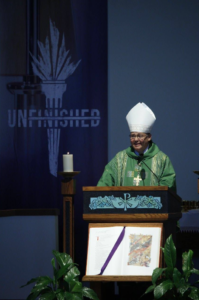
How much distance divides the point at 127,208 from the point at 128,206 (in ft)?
0.05

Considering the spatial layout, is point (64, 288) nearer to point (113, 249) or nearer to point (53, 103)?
point (113, 249)

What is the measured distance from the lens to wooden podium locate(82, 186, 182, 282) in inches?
147

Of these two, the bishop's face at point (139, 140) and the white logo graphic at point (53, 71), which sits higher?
the white logo graphic at point (53, 71)

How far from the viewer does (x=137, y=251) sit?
3686 millimetres

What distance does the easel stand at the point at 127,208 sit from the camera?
3.74 metres

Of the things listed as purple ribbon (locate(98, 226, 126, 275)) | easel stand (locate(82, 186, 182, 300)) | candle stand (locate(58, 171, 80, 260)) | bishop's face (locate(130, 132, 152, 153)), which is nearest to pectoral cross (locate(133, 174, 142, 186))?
bishop's face (locate(130, 132, 152, 153))

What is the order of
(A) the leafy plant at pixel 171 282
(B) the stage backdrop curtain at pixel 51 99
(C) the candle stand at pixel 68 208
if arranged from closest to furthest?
(A) the leafy plant at pixel 171 282 < (C) the candle stand at pixel 68 208 < (B) the stage backdrop curtain at pixel 51 99

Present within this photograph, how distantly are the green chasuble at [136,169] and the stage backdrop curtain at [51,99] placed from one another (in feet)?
4.05

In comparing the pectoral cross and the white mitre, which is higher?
the white mitre

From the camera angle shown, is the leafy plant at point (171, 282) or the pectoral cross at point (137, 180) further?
the pectoral cross at point (137, 180)

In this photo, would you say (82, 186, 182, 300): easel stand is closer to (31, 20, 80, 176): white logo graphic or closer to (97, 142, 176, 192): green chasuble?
(97, 142, 176, 192): green chasuble

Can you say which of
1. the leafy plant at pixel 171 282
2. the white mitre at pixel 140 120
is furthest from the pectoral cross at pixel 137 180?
the leafy plant at pixel 171 282

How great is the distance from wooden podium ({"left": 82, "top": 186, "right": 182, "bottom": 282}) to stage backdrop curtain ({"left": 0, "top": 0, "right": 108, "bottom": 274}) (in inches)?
81.4

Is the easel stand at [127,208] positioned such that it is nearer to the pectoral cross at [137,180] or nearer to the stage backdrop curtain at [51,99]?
the pectoral cross at [137,180]
